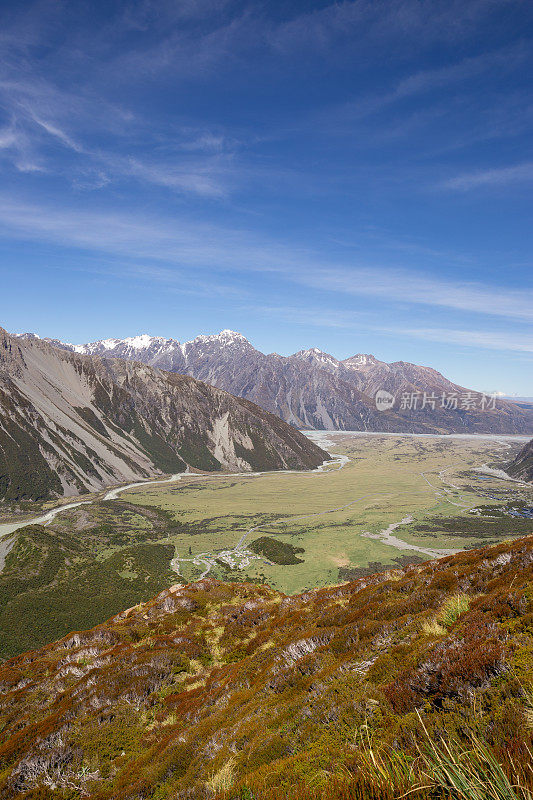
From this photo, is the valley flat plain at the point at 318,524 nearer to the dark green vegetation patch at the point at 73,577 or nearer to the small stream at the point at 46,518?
the dark green vegetation patch at the point at 73,577

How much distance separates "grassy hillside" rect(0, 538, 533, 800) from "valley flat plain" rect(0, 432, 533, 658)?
3773cm

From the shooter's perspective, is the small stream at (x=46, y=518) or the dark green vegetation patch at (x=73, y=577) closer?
the dark green vegetation patch at (x=73, y=577)

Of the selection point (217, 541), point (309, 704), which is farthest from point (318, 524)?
point (309, 704)

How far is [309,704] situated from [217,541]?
89741 millimetres

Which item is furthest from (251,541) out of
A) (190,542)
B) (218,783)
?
(218,783)

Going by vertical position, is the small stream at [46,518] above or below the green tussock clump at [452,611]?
below

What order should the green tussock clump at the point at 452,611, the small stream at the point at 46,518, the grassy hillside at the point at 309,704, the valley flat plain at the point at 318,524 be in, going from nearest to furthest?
1. the grassy hillside at the point at 309,704
2. the green tussock clump at the point at 452,611
3. the small stream at the point at 46,518
4. the valley flat plain at the point at 318,524

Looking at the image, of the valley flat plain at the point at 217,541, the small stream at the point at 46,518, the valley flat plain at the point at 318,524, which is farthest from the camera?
the valley flat plain at the point at 318,524

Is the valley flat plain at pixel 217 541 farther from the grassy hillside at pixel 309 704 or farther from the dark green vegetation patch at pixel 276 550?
the grassy hillside at pixel 309 704

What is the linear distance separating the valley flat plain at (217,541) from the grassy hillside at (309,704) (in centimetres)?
3773

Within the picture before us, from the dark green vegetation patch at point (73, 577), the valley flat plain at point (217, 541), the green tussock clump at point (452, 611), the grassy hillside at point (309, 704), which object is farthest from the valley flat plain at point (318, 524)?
the green tussock clump at point (452, 611)

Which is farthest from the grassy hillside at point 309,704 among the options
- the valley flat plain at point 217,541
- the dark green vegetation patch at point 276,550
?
the dark green vegetation patch at point 276,550

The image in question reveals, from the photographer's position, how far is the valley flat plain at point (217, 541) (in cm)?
5884

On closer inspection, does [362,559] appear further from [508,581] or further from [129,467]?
[129,467]
